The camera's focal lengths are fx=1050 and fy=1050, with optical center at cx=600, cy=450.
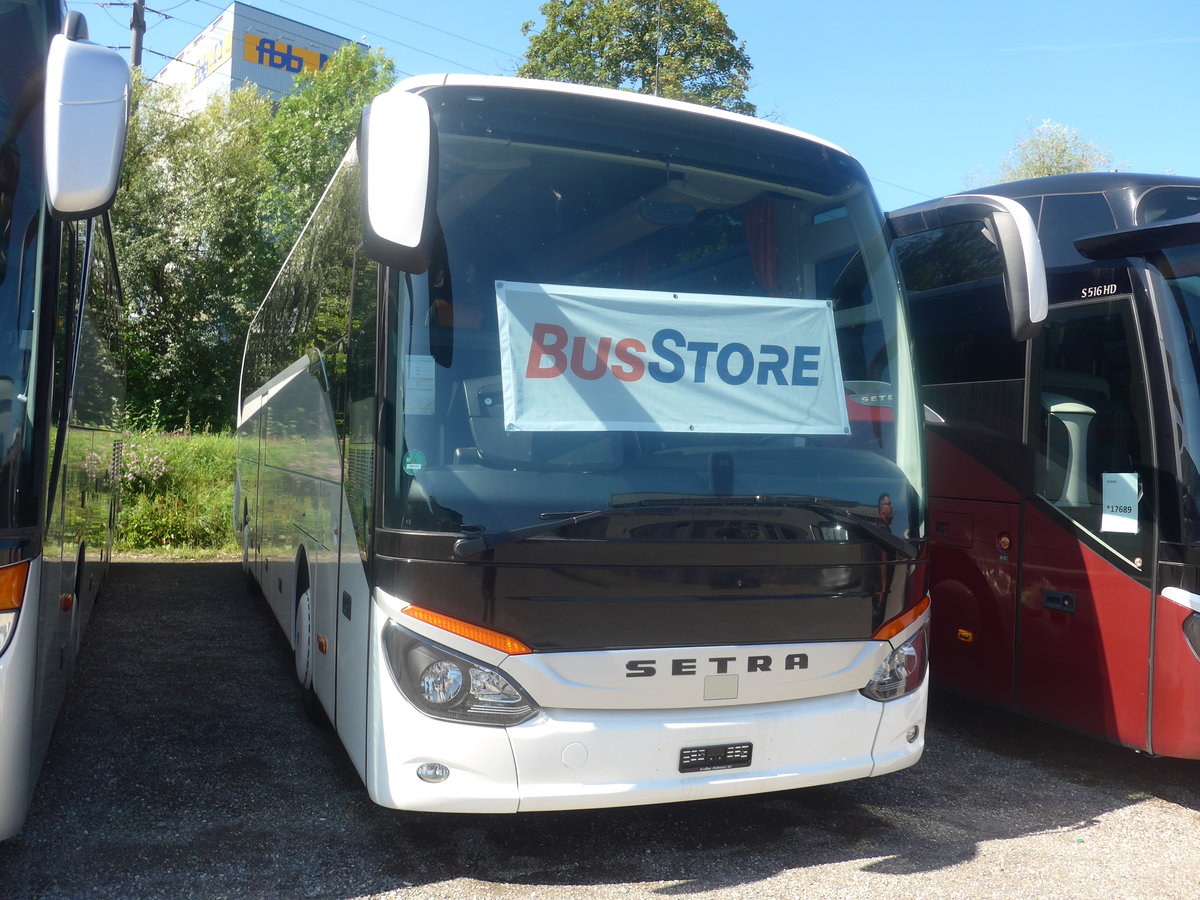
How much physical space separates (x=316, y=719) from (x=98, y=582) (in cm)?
345

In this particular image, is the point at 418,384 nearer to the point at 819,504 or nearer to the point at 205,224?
the point at 819,504

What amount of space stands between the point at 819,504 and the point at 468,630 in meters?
1.41

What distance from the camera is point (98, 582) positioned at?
8148mm

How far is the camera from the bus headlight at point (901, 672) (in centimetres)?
418

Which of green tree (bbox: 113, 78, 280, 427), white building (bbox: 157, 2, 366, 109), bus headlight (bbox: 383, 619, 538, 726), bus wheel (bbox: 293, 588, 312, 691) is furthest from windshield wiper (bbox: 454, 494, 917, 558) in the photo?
white building (bbox: 157, 2, 366, 109)

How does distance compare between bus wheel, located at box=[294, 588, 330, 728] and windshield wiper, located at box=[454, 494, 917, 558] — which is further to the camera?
bus wheel, located at box=[294, 588, 330, 728]

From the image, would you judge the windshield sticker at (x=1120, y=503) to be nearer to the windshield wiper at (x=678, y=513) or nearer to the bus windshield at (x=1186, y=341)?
the bus windshield at (x=1186, y=341)

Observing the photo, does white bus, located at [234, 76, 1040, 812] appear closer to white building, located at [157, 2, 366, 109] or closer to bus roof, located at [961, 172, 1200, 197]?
bus roof, located at [961, 172, 1200, 197]

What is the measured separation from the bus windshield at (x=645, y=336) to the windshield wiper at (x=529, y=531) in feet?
0.08

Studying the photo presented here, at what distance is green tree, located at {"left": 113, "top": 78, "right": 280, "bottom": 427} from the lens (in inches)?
1062

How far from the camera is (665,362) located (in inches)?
157

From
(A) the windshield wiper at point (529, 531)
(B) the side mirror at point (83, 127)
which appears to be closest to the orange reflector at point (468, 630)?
(A) the windshield wiper at point (529, 531)

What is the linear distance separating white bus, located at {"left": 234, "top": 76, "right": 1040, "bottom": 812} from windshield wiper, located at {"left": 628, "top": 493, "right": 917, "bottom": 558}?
0.04 ft

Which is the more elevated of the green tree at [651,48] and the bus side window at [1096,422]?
the green tree at [651,48]
